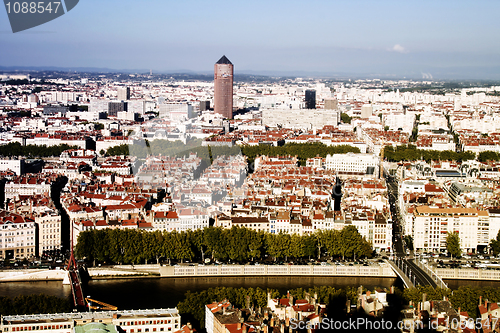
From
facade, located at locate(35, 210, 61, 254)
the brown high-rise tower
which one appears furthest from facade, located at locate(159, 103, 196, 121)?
facade, located at locate(35, 210, 61, 254)

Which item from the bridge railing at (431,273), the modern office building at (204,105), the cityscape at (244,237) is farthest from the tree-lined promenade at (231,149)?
the modern office building at (204,105)

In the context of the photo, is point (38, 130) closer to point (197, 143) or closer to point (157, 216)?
point (197, 143)

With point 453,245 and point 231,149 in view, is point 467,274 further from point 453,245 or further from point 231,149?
point 231,149

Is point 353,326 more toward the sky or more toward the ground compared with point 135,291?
more toward the sky

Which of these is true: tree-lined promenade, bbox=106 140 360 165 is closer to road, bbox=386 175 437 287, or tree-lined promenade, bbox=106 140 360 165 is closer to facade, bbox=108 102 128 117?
road, bbox=386 175 437 287

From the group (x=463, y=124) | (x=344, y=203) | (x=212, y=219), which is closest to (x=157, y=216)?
(x=212, y=219)

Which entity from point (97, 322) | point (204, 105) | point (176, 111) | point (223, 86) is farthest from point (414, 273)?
point (204, 105)

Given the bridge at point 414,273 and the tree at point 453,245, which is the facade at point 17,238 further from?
the tree at point 453,245

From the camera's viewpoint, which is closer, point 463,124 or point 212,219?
point 212,219
